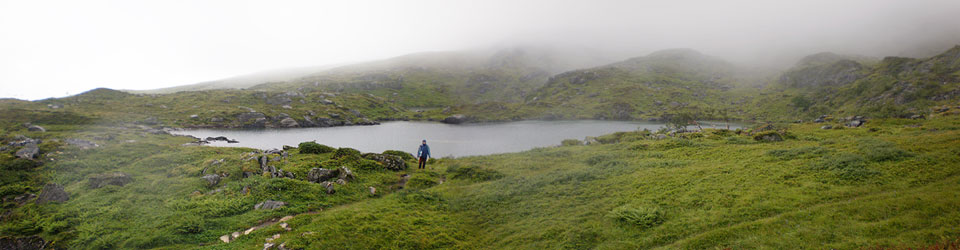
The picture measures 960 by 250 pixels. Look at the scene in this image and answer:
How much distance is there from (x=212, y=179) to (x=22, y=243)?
8501mm

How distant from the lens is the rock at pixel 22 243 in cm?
1422

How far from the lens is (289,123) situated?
389 ft

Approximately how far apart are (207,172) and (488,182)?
21714 millimetres

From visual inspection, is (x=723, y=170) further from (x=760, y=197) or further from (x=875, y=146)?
(x=875, y=146)

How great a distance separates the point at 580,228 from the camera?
611 inches

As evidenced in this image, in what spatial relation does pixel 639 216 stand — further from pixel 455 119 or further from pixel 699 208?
pixel 455 119

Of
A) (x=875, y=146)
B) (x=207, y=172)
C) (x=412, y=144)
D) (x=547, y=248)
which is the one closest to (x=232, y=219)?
(x=207, y=172)

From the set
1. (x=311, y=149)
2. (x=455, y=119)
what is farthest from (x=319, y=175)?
(x=455, y=119)

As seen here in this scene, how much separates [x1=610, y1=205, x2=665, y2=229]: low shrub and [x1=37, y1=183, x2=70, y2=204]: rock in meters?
30.5

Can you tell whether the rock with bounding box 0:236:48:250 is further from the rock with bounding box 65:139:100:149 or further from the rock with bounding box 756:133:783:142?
the rock with bounding box 756:133:783:142

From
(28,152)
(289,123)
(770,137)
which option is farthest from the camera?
(289,123)

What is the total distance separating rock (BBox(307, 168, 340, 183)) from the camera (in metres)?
24.8

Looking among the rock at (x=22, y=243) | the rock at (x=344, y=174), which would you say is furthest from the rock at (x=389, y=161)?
the rock at (x=22, y=243)

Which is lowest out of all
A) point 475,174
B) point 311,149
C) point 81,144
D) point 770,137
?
point 475,174
